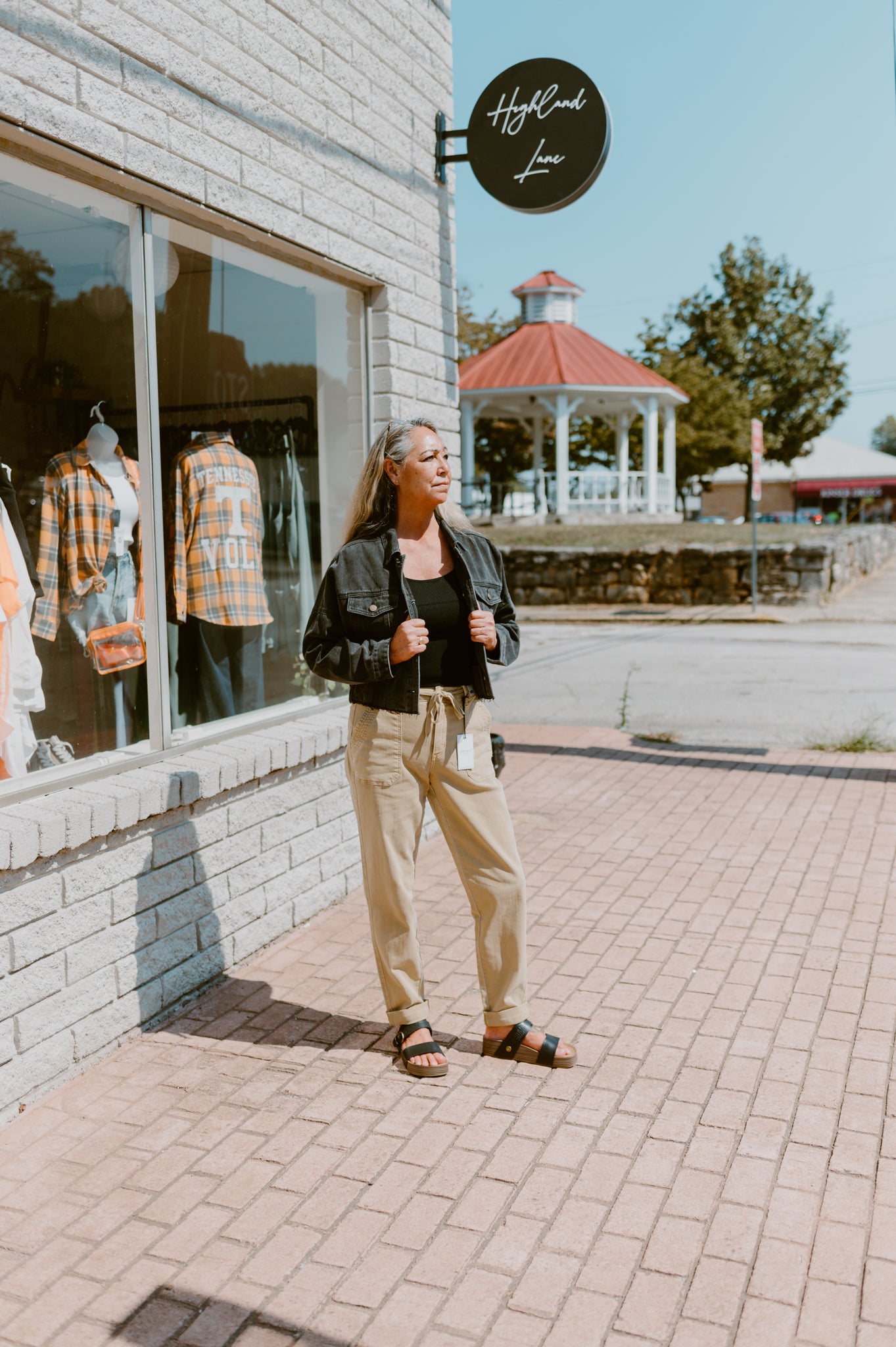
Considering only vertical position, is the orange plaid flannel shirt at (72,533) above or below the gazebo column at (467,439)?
below

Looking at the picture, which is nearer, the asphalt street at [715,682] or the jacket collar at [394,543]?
the jacket collar at [394,543]

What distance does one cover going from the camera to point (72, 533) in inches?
174

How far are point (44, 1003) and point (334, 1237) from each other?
125cm

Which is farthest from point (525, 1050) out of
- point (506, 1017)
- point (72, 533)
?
point (72, 533)

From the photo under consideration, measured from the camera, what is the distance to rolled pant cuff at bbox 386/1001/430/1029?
12.6 ft

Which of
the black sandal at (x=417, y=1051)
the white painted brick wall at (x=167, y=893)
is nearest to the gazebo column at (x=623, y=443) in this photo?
the white painted brick wall at (x=167, y=893)

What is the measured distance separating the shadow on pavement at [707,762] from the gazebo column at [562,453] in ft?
68.7

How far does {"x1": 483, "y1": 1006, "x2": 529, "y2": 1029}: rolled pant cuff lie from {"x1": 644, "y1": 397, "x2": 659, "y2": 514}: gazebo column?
1111 inches

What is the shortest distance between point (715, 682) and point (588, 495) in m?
19.1

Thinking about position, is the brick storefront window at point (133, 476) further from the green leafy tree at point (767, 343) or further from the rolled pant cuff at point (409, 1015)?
the green leafy tree at point (767, 343)

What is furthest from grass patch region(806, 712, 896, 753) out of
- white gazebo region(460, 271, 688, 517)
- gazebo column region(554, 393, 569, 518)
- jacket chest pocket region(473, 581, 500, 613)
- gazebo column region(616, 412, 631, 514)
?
gazebo column region(616, 412, 631, 514)

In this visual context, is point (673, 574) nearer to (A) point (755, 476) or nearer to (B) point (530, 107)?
(A) point (755, 476)

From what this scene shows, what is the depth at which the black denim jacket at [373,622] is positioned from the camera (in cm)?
359

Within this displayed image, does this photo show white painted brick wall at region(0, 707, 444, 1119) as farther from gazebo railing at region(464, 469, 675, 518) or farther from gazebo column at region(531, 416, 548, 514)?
gazebo column at region(531, 416, 548, 514)
